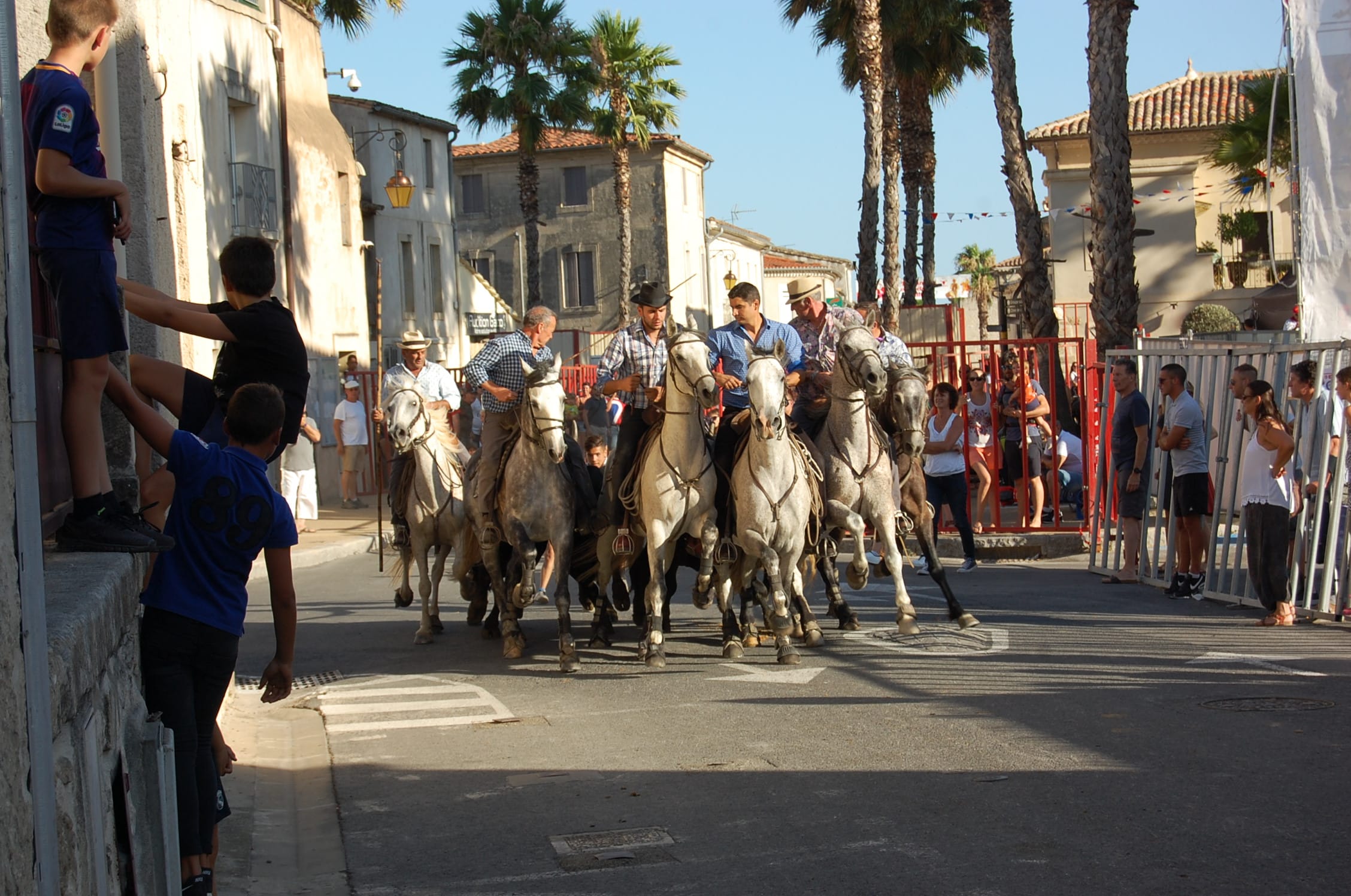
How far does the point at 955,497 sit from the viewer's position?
50.0 ft

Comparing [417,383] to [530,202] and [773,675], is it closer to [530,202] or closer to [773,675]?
[773,675]

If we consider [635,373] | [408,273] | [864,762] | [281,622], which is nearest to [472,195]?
[408,273]

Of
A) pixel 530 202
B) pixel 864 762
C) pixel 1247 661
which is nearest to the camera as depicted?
pixel 864 762

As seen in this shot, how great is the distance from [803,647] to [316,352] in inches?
873

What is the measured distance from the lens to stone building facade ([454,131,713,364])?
64.1m

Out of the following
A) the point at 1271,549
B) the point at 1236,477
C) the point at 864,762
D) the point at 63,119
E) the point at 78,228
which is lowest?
the point at 864,762

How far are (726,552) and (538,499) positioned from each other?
4.67ft

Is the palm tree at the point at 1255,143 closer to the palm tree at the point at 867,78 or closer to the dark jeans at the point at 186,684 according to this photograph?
the palm tree at the point at 867,78

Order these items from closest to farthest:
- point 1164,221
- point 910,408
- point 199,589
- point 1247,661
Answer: point 199,589
point 1247,661
point 910,408
point 1164,221

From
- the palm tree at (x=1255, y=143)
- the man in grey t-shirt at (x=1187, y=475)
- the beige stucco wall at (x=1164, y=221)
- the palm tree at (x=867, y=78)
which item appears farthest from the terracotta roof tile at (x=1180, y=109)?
the man in grey t-shirt at (x=1187, y=475)

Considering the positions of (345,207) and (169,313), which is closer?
(169,313)

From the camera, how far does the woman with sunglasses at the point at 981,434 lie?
18.0 m

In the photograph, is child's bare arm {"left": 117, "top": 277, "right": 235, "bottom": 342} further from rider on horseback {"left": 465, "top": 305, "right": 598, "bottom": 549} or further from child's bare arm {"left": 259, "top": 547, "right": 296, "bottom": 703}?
rider on horseback {"left": 465, "top": 305, "right": 598, "bottom": 549}

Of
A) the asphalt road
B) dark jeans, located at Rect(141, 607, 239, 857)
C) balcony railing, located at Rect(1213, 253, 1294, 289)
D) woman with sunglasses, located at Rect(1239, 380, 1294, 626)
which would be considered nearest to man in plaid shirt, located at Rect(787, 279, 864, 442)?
the asphalt road
